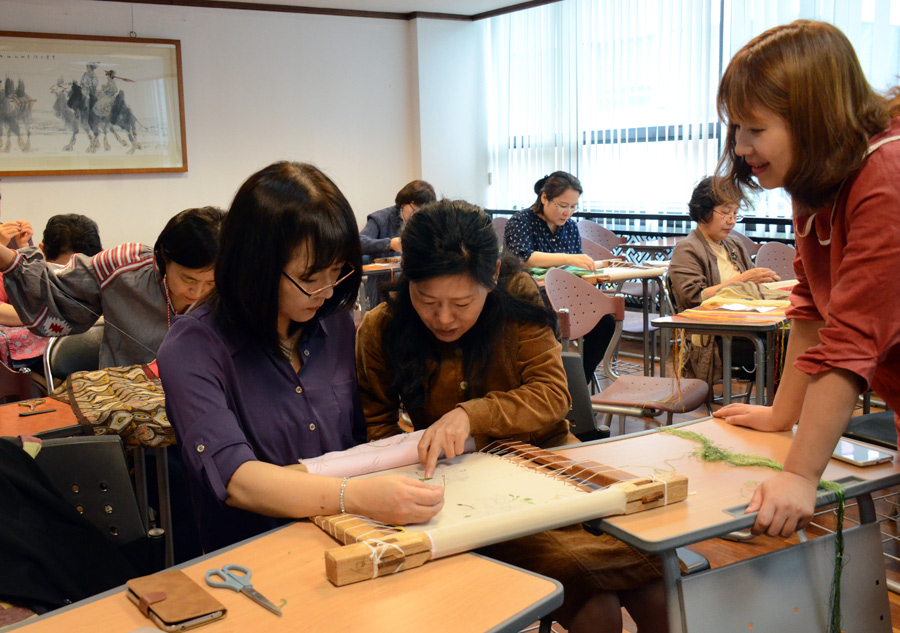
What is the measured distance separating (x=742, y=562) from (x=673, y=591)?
6.2 inches

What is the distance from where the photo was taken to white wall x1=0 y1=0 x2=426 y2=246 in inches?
253

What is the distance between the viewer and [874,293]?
1.23 m

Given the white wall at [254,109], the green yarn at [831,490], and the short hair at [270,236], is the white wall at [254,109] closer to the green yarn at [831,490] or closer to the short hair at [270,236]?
the short hair at [270,236]

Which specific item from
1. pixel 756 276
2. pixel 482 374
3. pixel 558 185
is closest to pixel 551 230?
pixel 558 185

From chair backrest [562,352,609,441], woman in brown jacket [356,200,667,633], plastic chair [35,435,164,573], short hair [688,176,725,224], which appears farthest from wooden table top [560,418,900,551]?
short hair [688,176,725,224]

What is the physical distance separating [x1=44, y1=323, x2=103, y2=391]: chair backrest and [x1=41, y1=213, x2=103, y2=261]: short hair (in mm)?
1268

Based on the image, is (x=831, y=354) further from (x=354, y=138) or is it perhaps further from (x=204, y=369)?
(x=354, y=138)

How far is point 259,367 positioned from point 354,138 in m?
6.49

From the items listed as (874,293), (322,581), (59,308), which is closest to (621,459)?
(874,293)

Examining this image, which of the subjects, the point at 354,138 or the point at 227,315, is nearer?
the point at 227,315

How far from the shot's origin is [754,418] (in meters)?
1.70

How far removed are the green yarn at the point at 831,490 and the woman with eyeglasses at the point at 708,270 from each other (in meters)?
2.26

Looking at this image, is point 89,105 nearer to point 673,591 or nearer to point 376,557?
point 376,557

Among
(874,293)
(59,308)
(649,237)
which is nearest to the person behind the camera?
(874,293)
